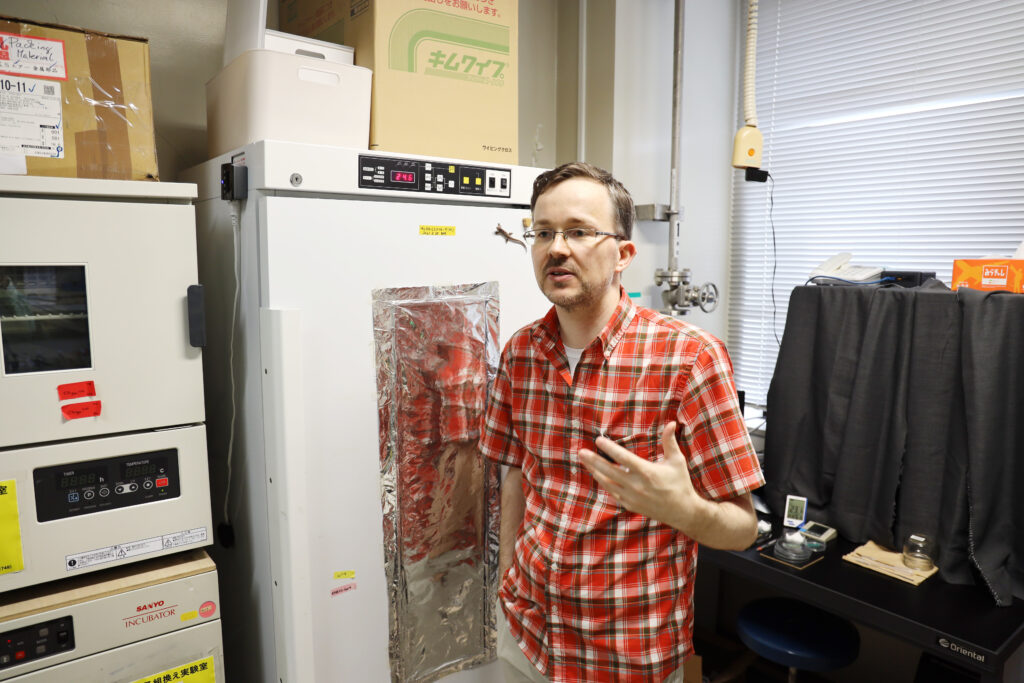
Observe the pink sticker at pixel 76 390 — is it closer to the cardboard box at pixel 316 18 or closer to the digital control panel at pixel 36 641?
the digital control panel at pixel 36 641

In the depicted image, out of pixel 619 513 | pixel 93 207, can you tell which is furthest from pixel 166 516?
pixel 619 513

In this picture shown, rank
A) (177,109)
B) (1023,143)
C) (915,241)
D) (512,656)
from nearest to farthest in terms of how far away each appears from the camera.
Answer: (512,656)
(177,109)
(1023,143)
(915,241)

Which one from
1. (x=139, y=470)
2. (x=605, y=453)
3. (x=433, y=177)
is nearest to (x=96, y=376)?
(x=139, y=470)

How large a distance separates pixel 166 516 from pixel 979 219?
255cm

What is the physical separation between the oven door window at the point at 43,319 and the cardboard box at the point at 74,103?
0.64 feet

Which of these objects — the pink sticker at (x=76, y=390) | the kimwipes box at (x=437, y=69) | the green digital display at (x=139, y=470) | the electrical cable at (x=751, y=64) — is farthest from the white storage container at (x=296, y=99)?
the electrical cable at (x=751, y=64)

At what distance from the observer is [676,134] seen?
244cm

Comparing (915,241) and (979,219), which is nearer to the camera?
(979,219)

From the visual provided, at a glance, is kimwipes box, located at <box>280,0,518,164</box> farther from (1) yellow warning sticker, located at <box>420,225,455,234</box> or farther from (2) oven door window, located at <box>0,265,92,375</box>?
(2) oven door window, located at <box>0,265,92,375</box>

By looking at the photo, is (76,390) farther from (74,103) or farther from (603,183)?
(603,183)

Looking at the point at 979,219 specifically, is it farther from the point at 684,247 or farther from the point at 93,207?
the point at 93,207

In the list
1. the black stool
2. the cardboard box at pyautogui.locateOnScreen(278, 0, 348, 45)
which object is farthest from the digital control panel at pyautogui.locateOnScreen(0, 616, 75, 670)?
the black stool

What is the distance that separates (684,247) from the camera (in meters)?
2.70

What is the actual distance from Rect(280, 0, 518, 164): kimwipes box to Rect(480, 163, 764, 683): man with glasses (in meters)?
0.34
